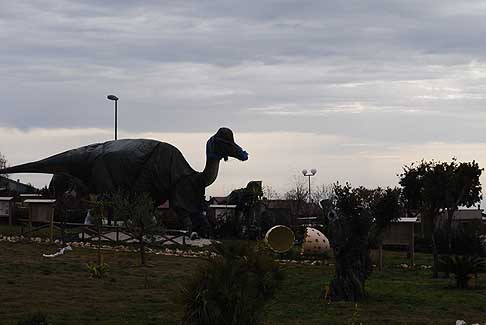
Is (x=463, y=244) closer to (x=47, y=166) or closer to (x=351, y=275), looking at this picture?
(x=351, y=275)

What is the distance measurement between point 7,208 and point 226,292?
33.3 meters

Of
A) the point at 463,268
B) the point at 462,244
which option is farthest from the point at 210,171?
the point at 463,268

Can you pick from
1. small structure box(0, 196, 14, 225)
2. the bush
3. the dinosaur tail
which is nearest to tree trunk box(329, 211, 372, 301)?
the bush

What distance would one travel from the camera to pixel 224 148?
33812mm

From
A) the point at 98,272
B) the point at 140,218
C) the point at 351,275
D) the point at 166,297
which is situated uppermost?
the point at 140,218

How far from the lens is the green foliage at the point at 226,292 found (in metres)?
10.5

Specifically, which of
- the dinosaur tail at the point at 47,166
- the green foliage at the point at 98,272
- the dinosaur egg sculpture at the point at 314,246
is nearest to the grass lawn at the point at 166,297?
the green foliage at the point at 98,272

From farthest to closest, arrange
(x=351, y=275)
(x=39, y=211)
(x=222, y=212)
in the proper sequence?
1. (x=222, y=212)
2. (x=39, y=211)
3. (x=351, y=275)

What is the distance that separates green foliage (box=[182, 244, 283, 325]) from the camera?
1052 cm

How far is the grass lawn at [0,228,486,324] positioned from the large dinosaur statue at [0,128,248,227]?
10.2 metres

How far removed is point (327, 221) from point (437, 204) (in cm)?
607

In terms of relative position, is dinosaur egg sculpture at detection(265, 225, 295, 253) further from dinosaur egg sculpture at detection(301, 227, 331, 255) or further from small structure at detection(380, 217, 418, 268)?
small structure at detection(380, 217, 418, 268)

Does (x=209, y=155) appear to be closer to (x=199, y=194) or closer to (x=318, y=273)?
(x=199, y=194)

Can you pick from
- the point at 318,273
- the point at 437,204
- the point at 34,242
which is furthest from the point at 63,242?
the point at 437,204
